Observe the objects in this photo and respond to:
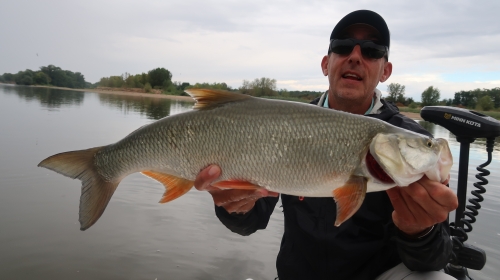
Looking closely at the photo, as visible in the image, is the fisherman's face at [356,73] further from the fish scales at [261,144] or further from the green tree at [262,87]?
the green tree at [262,87]

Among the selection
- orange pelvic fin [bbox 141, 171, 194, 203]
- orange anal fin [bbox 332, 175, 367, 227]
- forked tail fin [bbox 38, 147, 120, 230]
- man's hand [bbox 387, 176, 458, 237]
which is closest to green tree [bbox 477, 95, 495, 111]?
man's hand [bbox 387, 176, 458, 237]

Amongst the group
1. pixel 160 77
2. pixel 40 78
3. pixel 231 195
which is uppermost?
pixel 160 77

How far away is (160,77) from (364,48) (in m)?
93.1

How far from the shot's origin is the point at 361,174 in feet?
6.91

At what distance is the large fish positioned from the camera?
2.02 metres

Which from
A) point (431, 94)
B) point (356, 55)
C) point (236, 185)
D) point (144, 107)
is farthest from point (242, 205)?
point (431, 94)

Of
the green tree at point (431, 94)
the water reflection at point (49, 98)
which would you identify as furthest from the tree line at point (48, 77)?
the green tree at point (431, 94)

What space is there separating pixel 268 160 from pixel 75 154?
1.42 metres

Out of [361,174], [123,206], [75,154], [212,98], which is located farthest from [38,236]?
[361,174]

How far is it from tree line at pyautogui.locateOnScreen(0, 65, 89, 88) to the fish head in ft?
369

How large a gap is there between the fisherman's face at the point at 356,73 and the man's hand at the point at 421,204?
1348 millimetres

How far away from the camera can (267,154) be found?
221 centimetres

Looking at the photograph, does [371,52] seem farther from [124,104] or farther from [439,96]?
[439,96]

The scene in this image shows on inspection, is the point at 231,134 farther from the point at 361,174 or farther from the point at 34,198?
the point at 34,198
